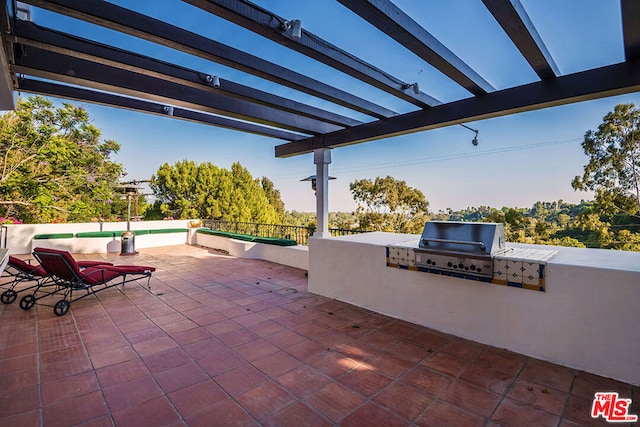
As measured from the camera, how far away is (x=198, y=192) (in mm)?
15867

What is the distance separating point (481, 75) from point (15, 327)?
5763mm

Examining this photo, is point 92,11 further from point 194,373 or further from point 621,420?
point 621,420

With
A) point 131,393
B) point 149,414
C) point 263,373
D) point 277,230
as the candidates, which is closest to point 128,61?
point 131,393

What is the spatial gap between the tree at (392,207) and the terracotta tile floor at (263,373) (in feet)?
36.7

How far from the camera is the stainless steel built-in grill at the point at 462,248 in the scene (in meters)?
2.65

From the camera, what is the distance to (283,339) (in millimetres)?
2914

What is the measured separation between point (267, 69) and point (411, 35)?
1.36 m

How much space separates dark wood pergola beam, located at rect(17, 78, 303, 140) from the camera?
320cm

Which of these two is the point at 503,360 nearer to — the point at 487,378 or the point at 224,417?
the point at 487,378

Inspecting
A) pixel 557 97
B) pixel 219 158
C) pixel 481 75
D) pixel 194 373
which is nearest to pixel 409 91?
pixel 481 75

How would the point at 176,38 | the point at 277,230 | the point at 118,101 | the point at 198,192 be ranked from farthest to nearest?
the point at 198,192 < the point at 277,230 < the point at 118,101 < the point at 176,38

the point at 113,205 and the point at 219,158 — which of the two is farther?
the point at 219,158

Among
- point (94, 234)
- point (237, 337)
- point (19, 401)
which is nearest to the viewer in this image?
point (19, 401)

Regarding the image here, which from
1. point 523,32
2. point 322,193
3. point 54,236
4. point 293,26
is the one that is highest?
point 293,26
